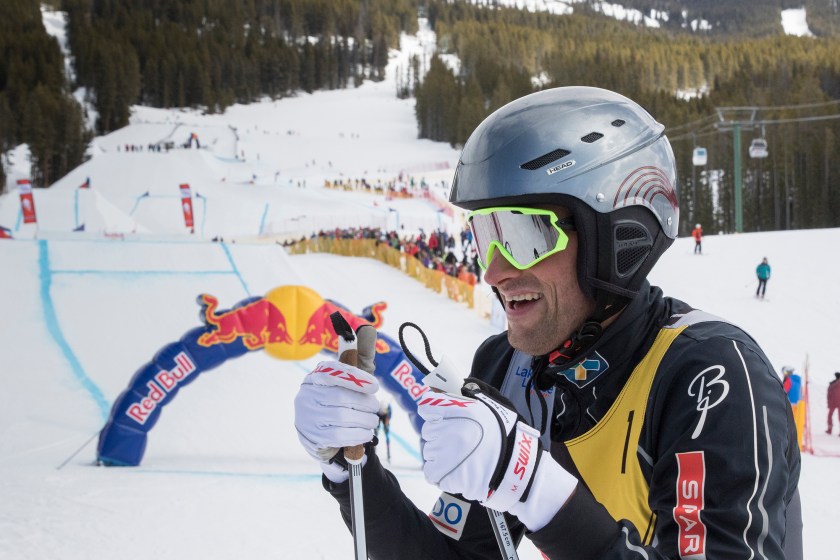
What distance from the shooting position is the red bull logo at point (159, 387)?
7.86m

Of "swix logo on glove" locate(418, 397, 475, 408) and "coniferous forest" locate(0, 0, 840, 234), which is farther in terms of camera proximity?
"coniferous forest" locate(0, 0, 840, 234)

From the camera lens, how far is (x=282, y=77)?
94188 mm

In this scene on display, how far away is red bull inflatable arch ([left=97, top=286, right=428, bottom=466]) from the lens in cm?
775

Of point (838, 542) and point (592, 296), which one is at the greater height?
point (592, 296)

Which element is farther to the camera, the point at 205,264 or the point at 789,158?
the point at 789,158

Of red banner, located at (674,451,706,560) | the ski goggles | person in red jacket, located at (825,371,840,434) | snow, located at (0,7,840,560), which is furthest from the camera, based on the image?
person in red jacket, located at (825,371,840,434)

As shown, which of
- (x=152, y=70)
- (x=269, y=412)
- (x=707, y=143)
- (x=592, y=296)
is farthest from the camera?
(x=152, y=70)

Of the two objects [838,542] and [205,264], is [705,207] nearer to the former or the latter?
[205,264]

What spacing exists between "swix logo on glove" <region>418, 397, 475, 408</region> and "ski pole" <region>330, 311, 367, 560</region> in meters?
0.31

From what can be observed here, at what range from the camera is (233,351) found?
820cm

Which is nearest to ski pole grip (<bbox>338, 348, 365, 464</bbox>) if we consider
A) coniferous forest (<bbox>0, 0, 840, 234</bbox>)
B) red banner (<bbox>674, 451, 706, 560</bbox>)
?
red banner (<bbox>674, 451, 706, 560</bbox>)

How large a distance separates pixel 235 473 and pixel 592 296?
6.35 m

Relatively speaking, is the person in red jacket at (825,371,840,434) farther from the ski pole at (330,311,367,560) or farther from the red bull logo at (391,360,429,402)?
the ski pole at (330,311,367,560)

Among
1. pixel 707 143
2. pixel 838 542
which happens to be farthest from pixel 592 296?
pixel 707 143
